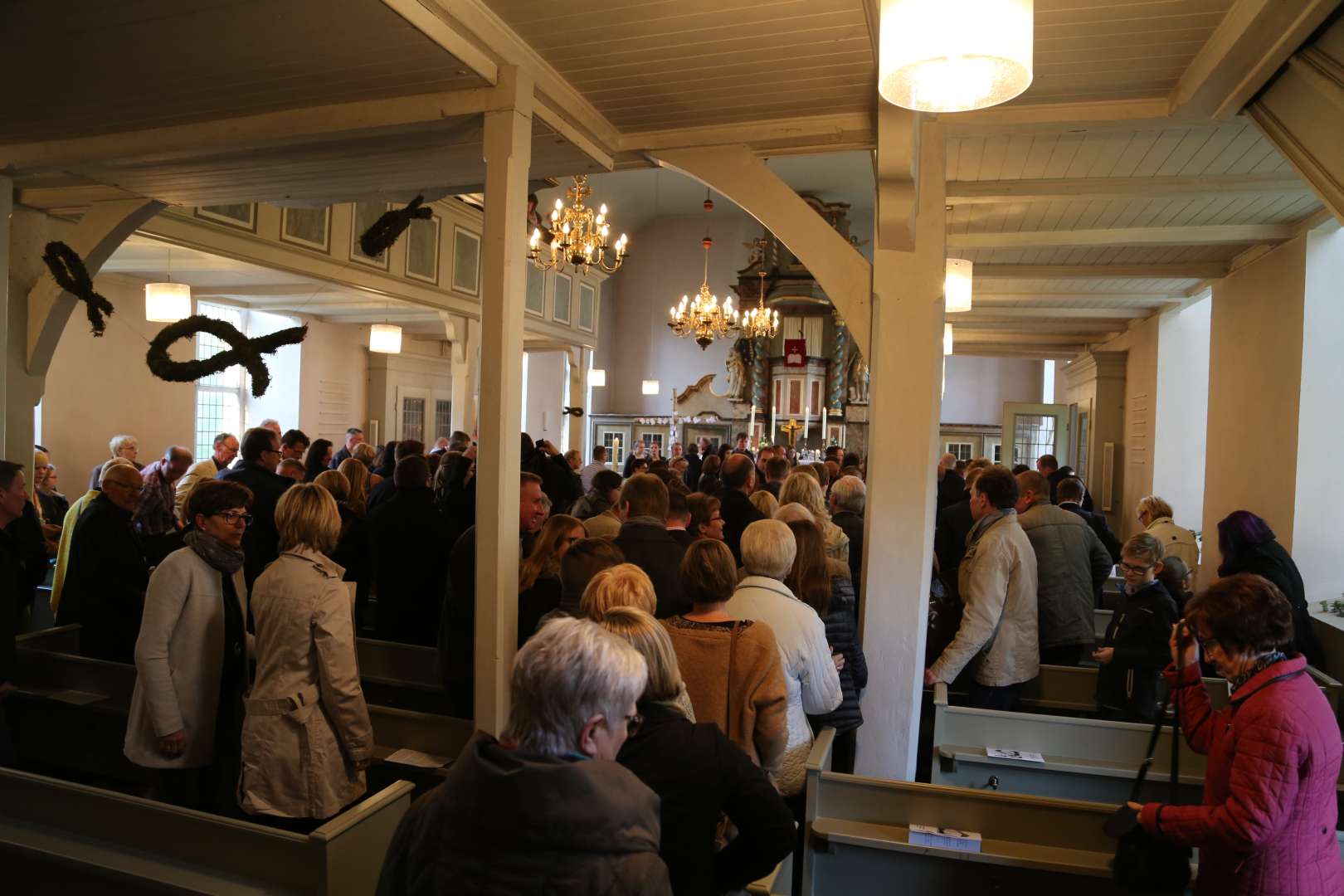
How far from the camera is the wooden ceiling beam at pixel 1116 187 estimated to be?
4.74 meters

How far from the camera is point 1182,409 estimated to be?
8.96 meters

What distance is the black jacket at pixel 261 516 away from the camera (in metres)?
4.35

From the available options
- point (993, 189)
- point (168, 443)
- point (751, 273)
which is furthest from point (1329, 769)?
point (751, 273)

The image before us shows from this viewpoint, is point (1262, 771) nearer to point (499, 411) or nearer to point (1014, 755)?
point (1014, 755)

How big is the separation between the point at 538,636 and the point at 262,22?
7.98 ft

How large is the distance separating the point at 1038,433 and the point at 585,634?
13573 mm

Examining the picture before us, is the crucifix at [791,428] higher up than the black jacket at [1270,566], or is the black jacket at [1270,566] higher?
the crucifix at [791,428]

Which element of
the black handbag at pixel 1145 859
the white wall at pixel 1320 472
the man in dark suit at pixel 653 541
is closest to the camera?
the black handbag at pixel 1145 859

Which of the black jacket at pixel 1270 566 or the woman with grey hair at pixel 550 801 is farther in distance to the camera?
the black jacket at pixel 1270 566

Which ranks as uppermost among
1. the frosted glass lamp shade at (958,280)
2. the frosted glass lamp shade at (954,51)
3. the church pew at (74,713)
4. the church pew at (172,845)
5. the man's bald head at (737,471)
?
the frosted glass lamp shade at (958,280)

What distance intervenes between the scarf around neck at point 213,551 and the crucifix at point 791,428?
12.5 metres

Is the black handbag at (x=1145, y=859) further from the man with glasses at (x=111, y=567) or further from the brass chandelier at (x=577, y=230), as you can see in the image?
the brass chandelier at (x=577, y=230)

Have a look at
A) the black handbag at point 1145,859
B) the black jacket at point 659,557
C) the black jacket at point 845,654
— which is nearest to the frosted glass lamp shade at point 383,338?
the black jacket at point 659,557

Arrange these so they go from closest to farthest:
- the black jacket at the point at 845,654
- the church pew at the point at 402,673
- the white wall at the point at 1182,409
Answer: the black jacket at the point at 845,654
the church pew at the point at 402,673
the white wall at the point at 1182,409
